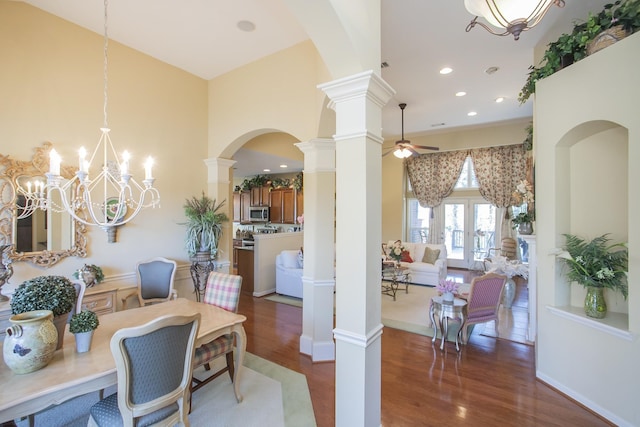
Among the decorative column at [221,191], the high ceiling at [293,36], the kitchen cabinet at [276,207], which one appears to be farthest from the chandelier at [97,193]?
the kitchen cabinet at [276,207]

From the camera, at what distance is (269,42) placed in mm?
3467

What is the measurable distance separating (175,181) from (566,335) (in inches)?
190

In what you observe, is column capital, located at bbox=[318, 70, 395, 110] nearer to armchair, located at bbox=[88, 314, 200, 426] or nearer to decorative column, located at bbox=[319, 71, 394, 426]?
decorative column, located at bbox=[319, 71, 394, 426]

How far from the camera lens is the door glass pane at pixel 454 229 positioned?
8.34m

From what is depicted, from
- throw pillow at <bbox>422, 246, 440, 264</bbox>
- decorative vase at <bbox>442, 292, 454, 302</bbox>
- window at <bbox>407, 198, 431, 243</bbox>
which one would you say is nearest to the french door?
window at <bbox>407, 198, 431, 243</bbox>

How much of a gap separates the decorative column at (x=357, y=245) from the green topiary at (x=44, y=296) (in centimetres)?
172

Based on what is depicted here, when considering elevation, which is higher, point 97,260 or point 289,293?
point 97,260

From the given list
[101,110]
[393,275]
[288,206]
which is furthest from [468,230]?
[101,110]

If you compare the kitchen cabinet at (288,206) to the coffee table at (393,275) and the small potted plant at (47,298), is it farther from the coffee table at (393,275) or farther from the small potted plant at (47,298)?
the small potted plant at (47,298)

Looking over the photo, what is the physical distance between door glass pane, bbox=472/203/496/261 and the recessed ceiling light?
728 centimetres

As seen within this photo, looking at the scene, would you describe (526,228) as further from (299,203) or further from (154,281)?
(299,203)

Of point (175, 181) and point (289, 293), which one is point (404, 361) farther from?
point (175, 181)

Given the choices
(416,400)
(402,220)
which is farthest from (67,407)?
(402,220)

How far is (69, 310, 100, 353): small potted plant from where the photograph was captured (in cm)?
180
